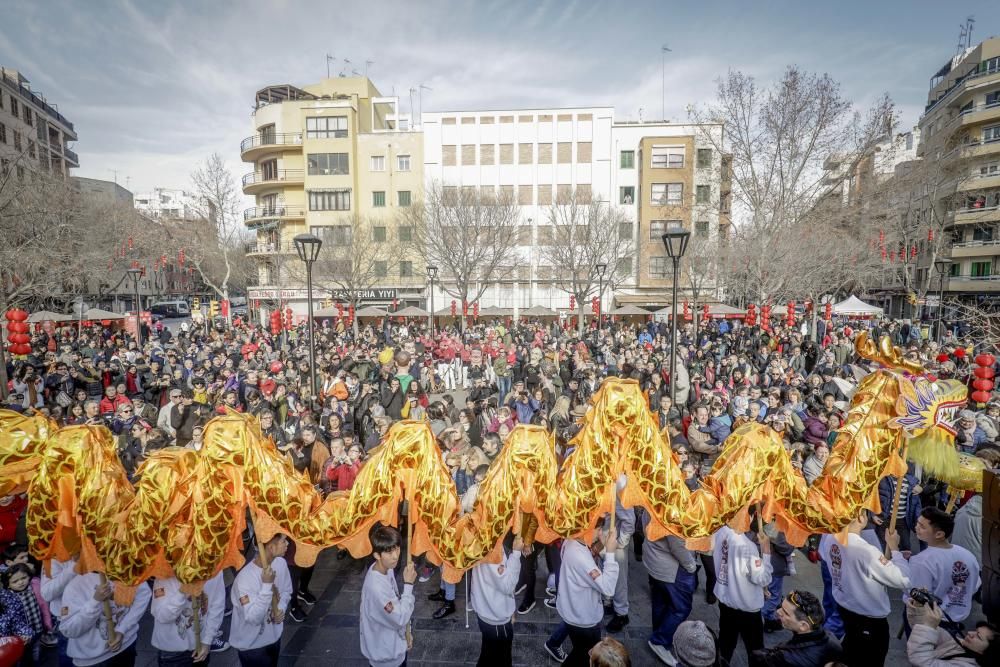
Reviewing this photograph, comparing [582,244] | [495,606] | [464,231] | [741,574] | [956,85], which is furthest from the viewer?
[956,85]

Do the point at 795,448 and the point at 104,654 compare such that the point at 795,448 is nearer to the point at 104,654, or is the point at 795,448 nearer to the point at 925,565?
the point at 925,565

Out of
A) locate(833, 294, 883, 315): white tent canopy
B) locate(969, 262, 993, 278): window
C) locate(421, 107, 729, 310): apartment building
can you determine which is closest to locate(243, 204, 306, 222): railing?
locate(421, 107, 729, 310): apartment building

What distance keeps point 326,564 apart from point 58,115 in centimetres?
5182

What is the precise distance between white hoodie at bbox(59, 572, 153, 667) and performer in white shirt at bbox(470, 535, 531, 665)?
2674mm

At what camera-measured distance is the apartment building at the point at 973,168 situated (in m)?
31.0

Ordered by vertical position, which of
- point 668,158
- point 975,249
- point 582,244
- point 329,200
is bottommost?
point 975,249

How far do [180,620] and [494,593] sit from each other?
94.0 inches

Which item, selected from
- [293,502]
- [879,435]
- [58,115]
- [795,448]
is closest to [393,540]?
[293,502]

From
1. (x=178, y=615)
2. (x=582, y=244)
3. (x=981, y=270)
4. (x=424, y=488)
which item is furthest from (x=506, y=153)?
(x=178, y=615)

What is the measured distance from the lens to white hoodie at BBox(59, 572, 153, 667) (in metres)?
3.77

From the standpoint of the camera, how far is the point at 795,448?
6.22 meters

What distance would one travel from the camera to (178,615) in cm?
383

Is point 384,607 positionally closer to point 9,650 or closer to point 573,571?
point 573,571

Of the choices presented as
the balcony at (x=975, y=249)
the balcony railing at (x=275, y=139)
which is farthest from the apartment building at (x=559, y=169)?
the balcony at (x=975, y=249)
